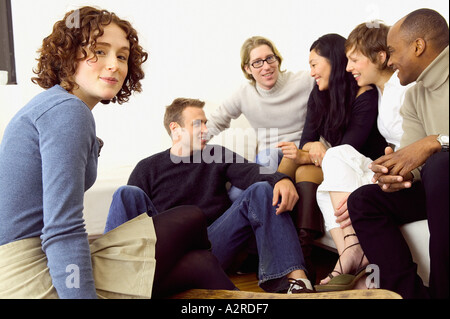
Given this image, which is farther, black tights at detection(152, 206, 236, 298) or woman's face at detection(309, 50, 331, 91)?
woman's face at detection(309, 50, 331, 91)

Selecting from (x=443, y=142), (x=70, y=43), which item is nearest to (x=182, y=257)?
(x=70, y=43)

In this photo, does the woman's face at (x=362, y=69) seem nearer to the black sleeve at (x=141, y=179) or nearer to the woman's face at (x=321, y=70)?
the woman's face at (x=321, y=70)

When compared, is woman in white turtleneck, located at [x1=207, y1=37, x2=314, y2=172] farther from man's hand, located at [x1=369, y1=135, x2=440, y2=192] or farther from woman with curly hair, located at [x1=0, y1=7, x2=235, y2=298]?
woman with curly hair, located at [x1=0, y1=7, x2=235, y2=298]

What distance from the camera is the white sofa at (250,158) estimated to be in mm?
884

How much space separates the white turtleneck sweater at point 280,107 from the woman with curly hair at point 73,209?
0.74 meters

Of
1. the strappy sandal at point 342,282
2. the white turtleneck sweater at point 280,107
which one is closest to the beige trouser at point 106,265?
the strappy sandal at point 342,282

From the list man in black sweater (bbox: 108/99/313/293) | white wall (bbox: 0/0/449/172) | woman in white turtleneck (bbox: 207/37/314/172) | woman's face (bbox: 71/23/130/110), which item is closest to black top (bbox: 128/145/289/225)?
man in black sweater (bbox: 108/99/313/293)

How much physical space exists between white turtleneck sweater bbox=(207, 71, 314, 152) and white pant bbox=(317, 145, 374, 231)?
0.33m

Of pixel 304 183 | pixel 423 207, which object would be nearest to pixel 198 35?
pixel 304 183

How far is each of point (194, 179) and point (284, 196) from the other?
0.23 meters

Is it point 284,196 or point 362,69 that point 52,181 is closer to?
point 284,196

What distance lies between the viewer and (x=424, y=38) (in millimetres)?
866

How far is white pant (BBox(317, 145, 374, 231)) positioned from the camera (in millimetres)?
1043

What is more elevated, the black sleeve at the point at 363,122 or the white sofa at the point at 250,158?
the black sleeve at the point at 363,122
